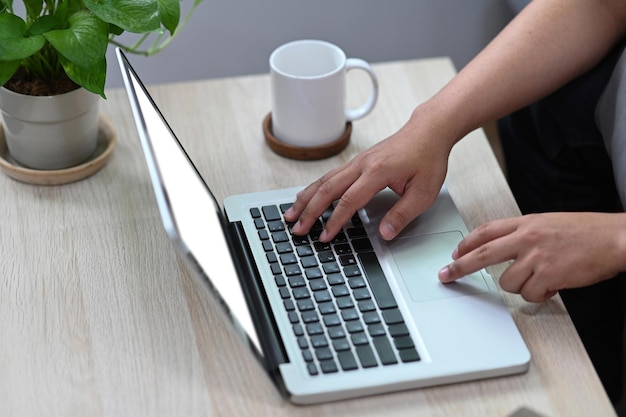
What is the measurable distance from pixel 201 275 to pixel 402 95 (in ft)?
1.95

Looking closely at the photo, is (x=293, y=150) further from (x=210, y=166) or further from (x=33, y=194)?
(x=33, y=194)

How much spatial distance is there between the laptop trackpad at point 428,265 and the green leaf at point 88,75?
0.36 m

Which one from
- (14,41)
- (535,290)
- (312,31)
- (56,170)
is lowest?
(312,31)

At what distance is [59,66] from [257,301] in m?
0.37

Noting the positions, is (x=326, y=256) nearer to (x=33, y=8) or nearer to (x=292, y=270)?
(x=292, y=270)

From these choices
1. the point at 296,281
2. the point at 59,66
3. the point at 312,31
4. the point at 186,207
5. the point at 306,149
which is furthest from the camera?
the point at 312,31

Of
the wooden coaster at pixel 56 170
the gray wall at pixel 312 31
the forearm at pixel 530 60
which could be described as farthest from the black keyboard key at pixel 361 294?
the gray wall at pixel 312 31

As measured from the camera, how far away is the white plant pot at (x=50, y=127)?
1.00m

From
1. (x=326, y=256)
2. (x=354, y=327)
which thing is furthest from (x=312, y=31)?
(x=354, y=327)

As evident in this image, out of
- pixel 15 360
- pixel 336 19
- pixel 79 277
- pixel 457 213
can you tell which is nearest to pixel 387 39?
pixel 336 19

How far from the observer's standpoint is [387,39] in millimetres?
2000

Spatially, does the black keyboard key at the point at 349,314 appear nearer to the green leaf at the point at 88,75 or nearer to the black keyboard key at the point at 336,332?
the black keyboard key at the point at 336,332

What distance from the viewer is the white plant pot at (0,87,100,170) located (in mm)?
1002

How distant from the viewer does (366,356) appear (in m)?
0.83
